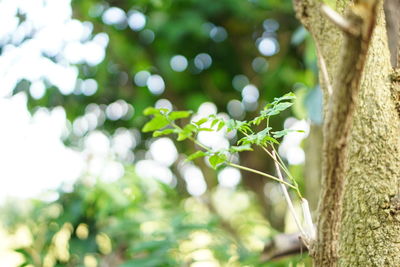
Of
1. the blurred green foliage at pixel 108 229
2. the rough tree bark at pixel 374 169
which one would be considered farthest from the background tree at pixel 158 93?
the rough tree bark at pixel 374 169

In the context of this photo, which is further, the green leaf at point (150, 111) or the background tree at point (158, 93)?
the background tree at point (158, 93)

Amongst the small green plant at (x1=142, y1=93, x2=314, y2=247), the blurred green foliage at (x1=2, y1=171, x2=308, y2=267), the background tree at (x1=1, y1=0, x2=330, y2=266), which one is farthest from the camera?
the background tree at (x1=1, y1=0, x2=330, y2=266)

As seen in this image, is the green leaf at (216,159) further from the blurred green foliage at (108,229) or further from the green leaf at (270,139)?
the blurred green foliage at (108,229)

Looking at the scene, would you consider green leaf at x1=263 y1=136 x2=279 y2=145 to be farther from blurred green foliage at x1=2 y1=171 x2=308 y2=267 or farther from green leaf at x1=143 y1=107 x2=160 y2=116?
blurred green foliage at x1=2 y1=171 x2=308 y2=267

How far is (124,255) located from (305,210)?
4.59 feet

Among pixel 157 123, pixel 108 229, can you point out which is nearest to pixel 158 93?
pixel 108 229

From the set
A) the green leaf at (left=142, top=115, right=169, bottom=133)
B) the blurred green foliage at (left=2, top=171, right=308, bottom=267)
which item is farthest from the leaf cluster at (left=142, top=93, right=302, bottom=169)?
the blurred green foliage at (left=2, top=171, right=308, bottom=267)

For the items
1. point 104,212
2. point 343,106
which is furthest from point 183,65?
point 343,106

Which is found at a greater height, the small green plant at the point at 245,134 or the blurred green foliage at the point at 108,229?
the small green plant at the point at 245,134

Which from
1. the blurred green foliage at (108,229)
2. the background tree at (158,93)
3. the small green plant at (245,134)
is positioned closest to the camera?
the small green plant at (245,134)

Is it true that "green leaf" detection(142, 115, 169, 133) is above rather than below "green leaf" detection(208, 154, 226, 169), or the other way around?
above

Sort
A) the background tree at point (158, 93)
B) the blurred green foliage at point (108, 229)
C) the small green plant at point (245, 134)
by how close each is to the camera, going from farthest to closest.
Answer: the background tree at point (158, 93), the blurred green foliage at point (108, 229), the small green plant at point (245, 134)

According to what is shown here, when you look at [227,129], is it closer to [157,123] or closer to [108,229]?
[157,123]

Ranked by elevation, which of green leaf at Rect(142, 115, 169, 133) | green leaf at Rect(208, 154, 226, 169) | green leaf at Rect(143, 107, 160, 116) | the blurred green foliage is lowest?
the blurred green foliage
